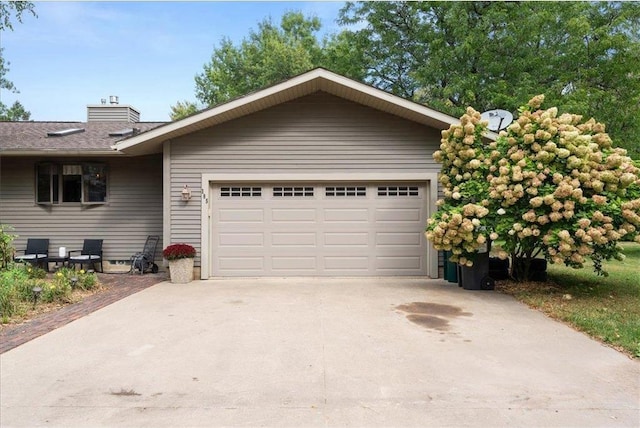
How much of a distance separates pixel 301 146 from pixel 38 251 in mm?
6632

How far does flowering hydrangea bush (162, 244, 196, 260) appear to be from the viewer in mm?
8672

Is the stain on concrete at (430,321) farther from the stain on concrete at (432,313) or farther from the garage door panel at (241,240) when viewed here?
the garage door panel at (241,240)

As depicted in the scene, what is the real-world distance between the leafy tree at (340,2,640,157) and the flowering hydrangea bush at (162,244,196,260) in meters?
10.9

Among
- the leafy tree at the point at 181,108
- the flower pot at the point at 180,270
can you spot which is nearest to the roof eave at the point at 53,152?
the flower pot at the point at 180,270

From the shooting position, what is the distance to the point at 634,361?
4285 millimetres

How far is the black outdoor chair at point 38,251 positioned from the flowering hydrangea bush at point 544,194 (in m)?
8.63

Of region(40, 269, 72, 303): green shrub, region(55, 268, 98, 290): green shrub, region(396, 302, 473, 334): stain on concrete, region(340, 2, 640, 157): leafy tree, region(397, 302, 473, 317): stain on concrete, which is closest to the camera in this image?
region(396, 302, 473, 334): stain on concrete

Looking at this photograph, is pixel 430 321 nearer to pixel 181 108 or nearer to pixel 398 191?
pixel 398 191

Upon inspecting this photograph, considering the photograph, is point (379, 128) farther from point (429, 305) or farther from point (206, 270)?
point (206, 270)

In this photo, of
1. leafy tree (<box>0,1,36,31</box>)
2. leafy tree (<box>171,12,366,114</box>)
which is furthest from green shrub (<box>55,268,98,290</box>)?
leafy tree (<box>171,12,366,114</box>)

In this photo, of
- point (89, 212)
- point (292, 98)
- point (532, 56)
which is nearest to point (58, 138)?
point (89, 212)

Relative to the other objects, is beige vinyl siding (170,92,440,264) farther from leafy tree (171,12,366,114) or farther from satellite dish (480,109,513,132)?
leafy tree (171,12,366,114)

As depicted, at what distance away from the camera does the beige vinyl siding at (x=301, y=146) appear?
9297 mm

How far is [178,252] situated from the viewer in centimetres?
868
